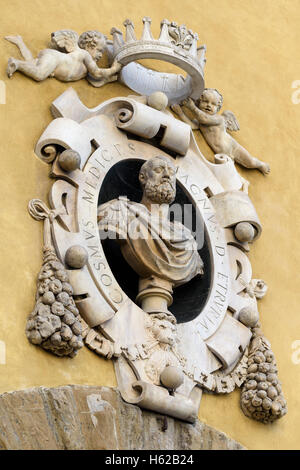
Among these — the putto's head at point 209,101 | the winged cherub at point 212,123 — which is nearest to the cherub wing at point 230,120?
the winged cherub at point 212,123

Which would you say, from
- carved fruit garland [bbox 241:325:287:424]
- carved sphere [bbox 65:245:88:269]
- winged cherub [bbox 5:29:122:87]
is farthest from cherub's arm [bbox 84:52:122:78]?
carved fruit garland [bbox 241:325:287:424]

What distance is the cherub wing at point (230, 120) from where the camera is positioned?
802cm

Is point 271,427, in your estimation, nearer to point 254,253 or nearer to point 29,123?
point 254,253

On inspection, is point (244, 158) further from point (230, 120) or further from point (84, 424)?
point (84, 424)

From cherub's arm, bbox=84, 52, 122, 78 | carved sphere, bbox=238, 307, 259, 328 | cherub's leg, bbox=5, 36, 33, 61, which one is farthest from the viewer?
cherub's arm, bbox=84, 52, 122, 78

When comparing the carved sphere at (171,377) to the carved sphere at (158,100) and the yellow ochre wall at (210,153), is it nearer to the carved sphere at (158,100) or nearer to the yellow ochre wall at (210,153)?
the yellow ochre wall at (210,153)

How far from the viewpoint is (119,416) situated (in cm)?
616

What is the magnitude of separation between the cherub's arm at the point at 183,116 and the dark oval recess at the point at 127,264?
575 mm

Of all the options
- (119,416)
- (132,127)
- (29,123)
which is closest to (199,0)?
(132,127)

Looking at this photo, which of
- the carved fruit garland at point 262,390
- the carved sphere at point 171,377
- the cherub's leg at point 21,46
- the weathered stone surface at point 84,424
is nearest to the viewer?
the weathered stone surface at point 84,424

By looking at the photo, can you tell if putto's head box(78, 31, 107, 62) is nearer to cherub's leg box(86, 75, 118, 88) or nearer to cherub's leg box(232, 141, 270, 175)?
cherub's leg box(86, 75, 118, 88)

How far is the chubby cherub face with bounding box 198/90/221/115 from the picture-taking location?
7.79m

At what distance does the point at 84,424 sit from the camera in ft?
19.7
